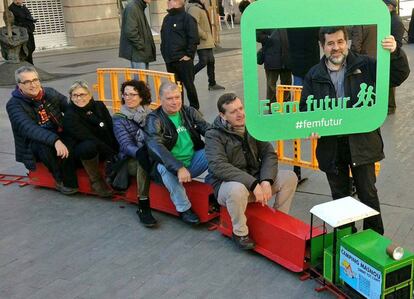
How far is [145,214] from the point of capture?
458cm

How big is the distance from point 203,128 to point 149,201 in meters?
0.82

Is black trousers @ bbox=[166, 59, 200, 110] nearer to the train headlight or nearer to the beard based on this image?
the beard

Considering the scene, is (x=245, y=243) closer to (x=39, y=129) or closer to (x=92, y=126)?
(x=92, y=126)

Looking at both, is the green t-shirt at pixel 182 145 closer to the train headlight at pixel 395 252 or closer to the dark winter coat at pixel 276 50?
the train headlight at pixel 395 252

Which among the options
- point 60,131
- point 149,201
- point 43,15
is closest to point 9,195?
point 60,131

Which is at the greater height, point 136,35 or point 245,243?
point 136,35

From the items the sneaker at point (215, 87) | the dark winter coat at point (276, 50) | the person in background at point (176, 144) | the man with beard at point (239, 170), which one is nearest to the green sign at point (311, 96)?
the man with beard at point (239, 170)

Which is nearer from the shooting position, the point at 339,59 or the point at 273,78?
the point at 339,59

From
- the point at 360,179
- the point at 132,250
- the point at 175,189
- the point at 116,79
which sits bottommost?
the point at 132,250

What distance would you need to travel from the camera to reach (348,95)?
340 cm

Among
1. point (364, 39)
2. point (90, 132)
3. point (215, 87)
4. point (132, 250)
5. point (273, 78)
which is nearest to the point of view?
point (364, 39)

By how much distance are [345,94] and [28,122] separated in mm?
3258

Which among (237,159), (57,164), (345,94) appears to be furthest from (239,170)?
(57,164)

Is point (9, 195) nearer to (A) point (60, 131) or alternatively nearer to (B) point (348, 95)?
(A) point (60, 131)
